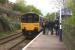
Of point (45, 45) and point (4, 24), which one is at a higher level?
point (4, 24)

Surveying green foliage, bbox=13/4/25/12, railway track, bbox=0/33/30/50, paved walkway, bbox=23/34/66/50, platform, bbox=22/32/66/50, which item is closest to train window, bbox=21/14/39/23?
railway track, bbox=0/33/30/50

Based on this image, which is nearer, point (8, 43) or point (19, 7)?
point (8, 43)

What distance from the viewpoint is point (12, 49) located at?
76.9ft

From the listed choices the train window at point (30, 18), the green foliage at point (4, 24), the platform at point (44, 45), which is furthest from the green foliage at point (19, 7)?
the platform at point (44, 45)

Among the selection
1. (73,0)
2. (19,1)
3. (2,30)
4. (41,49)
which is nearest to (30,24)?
(2,30)

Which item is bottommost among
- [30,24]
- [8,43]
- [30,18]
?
[8,43]

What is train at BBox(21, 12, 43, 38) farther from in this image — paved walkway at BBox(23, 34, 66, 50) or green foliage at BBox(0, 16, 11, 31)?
paved walkway at BBox(23, 34, 66, 50)

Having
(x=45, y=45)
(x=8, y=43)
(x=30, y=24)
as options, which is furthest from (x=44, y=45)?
(x=30, y=24)

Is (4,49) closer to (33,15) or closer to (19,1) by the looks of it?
(33,15)

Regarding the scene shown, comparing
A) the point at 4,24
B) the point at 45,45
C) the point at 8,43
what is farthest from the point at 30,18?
the point at 45,45

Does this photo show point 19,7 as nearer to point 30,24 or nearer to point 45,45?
point 30,24

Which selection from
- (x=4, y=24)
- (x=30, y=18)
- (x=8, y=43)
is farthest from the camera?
(x=4, y=24)

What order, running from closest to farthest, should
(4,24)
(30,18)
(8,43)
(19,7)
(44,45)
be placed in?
(44,45)
(8,43)
(30,18)
(4,24)
(19,7)

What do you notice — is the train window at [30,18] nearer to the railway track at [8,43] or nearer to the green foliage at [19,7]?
the railway track at [8,43]
